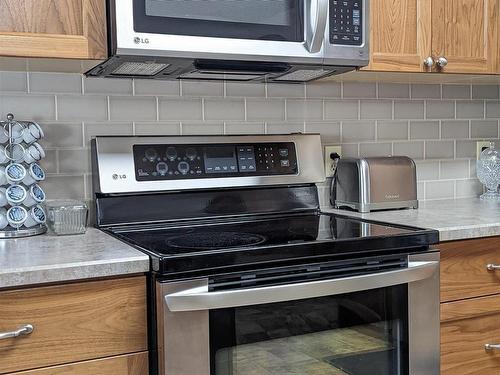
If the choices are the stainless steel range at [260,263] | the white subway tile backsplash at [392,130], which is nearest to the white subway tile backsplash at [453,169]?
the white subway tile backsplash at [392,130]

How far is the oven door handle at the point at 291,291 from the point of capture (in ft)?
4.05

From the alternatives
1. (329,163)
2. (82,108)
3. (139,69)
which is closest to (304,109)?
(329,163)

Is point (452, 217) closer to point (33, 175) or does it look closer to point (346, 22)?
point (346, 22)

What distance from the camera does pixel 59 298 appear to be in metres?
1.20

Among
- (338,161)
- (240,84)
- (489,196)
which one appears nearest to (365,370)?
(338,161)

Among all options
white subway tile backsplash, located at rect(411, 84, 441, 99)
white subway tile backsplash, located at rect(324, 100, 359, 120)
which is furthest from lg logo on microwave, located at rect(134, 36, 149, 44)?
white subway tile backsplash, located at rect(411, 84, 441, 99)

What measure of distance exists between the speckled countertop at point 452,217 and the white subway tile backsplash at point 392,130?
27 centimetres

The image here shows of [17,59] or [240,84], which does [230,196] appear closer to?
[240,84]

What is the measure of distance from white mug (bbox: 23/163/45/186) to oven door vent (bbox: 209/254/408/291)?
2.04 ft

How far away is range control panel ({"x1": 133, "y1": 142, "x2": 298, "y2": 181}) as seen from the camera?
5.79 feet

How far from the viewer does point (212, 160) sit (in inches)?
72.8

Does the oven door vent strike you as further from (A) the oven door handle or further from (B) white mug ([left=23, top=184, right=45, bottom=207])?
(B) white mug ([left=23, top=184, right=45, bottom=207])

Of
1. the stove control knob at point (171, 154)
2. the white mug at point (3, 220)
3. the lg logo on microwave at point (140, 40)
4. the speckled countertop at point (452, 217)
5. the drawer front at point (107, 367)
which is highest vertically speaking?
the lg logo on microwave at point (140, 40)

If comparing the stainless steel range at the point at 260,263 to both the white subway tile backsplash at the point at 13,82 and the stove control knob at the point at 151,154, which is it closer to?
the stove control knob at the point at 151,154
